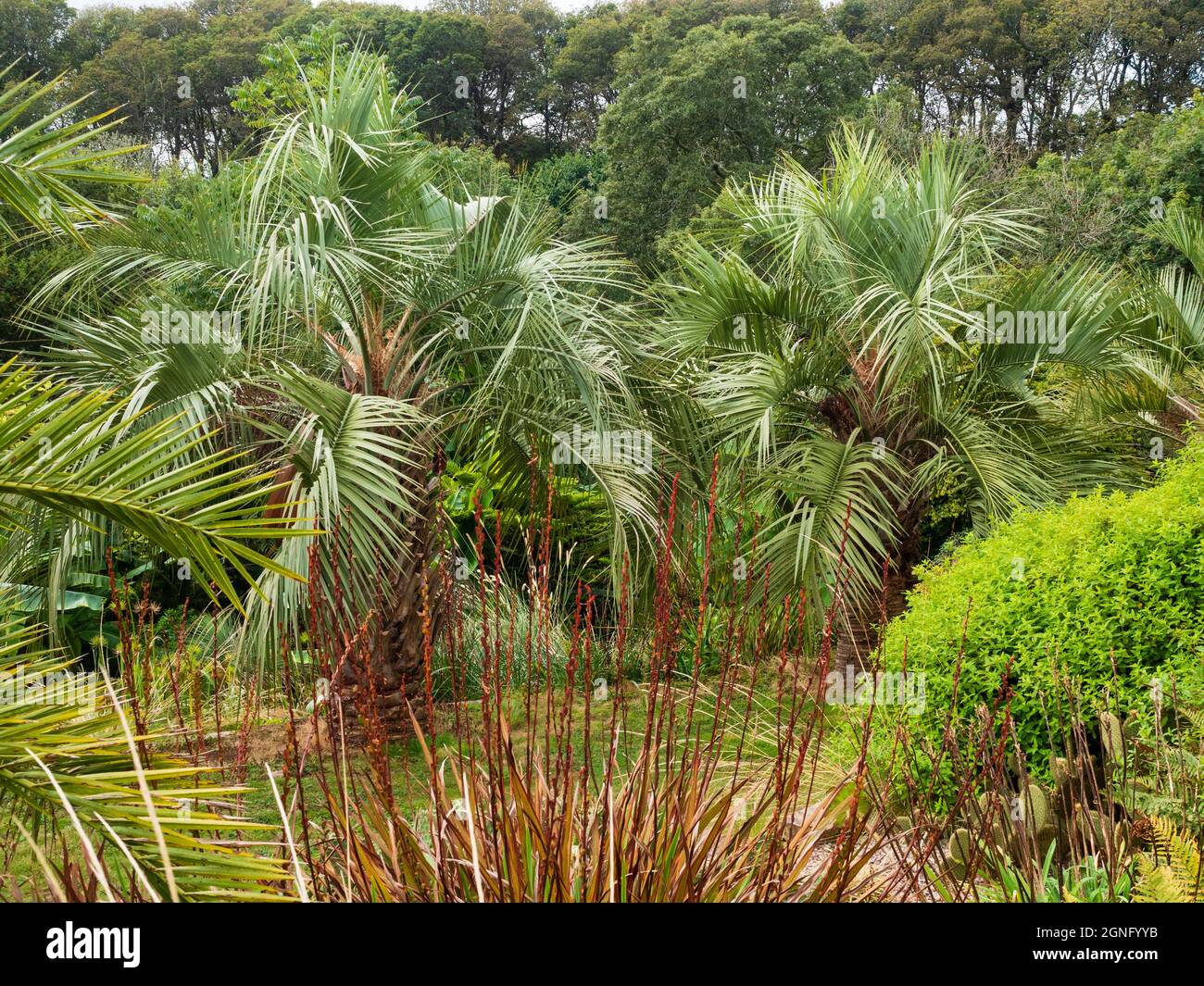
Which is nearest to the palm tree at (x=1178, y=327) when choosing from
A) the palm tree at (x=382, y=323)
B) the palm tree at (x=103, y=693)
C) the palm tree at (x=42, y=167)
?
the palm tree at (x=382, y=323)

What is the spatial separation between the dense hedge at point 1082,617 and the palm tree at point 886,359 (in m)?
1.94

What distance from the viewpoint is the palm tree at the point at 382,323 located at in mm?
5434

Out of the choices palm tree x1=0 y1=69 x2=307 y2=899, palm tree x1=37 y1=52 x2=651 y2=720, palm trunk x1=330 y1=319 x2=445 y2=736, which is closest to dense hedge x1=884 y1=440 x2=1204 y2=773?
palm tree x1=37 y1=52 x2=651 y2=720

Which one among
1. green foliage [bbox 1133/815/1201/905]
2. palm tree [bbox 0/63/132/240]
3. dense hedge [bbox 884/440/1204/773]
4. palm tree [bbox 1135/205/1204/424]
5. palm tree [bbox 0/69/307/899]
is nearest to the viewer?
palm tree [bbox 0/69/307/899]

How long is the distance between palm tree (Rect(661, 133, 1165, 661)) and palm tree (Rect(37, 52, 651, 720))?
1048 mm

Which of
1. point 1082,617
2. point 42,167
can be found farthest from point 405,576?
point 42,167

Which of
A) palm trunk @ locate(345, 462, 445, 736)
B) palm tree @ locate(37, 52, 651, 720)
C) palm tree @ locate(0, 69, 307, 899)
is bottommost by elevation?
palm trunk @ locate(345, 462, 445, 736)

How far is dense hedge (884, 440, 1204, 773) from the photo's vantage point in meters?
3.89

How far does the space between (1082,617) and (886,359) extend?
11.2 ft

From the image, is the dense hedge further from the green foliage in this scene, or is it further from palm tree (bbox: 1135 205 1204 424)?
palm tree (bbox: 1135 205 1204 424)

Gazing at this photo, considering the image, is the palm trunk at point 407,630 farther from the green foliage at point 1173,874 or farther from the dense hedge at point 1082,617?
the green foliage at point 1173,874

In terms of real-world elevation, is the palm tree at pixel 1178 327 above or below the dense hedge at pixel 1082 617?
above
